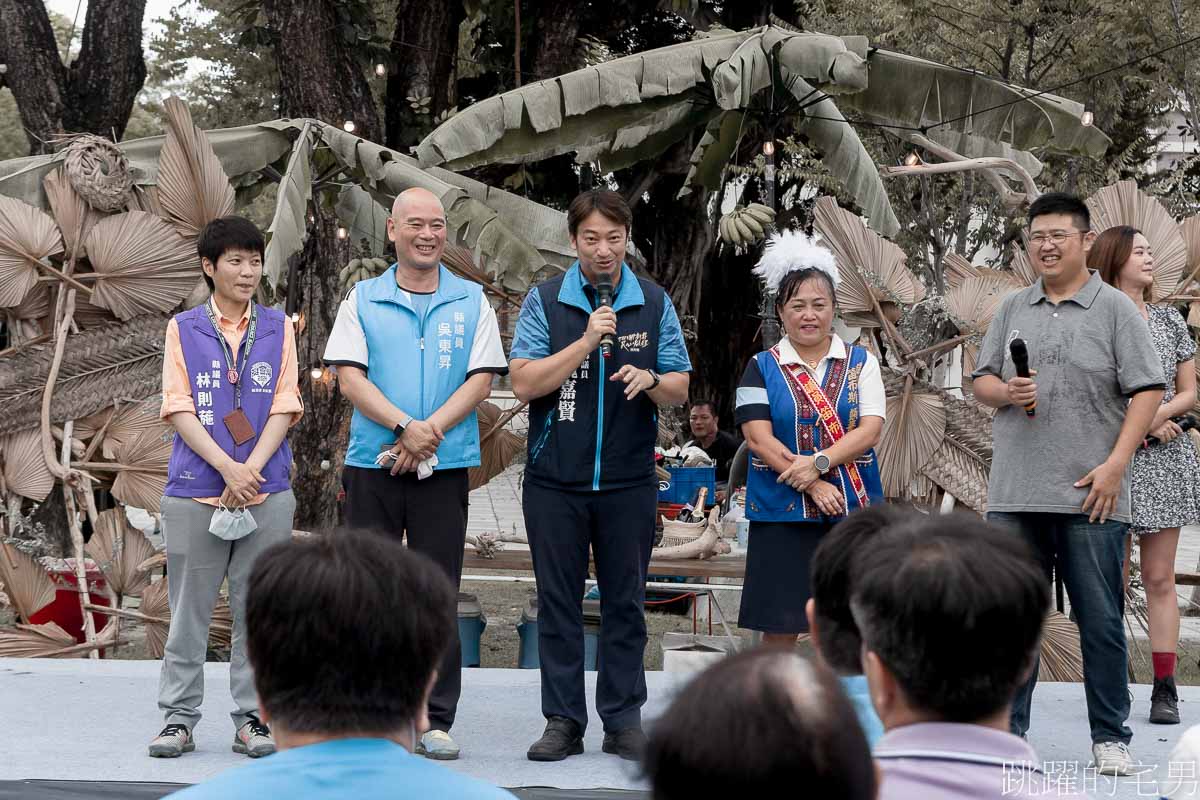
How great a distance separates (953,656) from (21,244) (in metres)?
5.73

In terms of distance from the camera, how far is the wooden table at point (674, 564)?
250 inches

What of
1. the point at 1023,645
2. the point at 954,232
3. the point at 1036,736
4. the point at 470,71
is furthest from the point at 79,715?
the point at 954,232

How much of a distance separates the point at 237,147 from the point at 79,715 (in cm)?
374

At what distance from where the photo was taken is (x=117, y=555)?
20.8 feet

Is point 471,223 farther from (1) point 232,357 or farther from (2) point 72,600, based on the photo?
(2) point 72,600

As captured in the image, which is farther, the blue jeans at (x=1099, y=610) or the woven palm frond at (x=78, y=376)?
the woven palm frond at (x=78, y=376)

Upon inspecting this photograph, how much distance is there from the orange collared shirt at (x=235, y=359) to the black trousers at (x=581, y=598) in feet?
2.84

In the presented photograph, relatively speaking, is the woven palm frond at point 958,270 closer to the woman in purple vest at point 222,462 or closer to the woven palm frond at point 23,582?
the woman in purple vest at point 222,462

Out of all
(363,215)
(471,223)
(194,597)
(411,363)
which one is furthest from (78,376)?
(411,363)

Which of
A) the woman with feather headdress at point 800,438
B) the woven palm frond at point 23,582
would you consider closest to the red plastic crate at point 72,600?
the woven palm frond at point 23,582

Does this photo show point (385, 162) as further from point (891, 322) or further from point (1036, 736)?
point (1036, 736)

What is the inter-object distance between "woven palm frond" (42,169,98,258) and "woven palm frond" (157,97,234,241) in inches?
15.2

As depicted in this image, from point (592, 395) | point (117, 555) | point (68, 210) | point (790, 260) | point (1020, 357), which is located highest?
point (68, 210)

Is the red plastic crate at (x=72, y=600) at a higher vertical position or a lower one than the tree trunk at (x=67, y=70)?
lower
